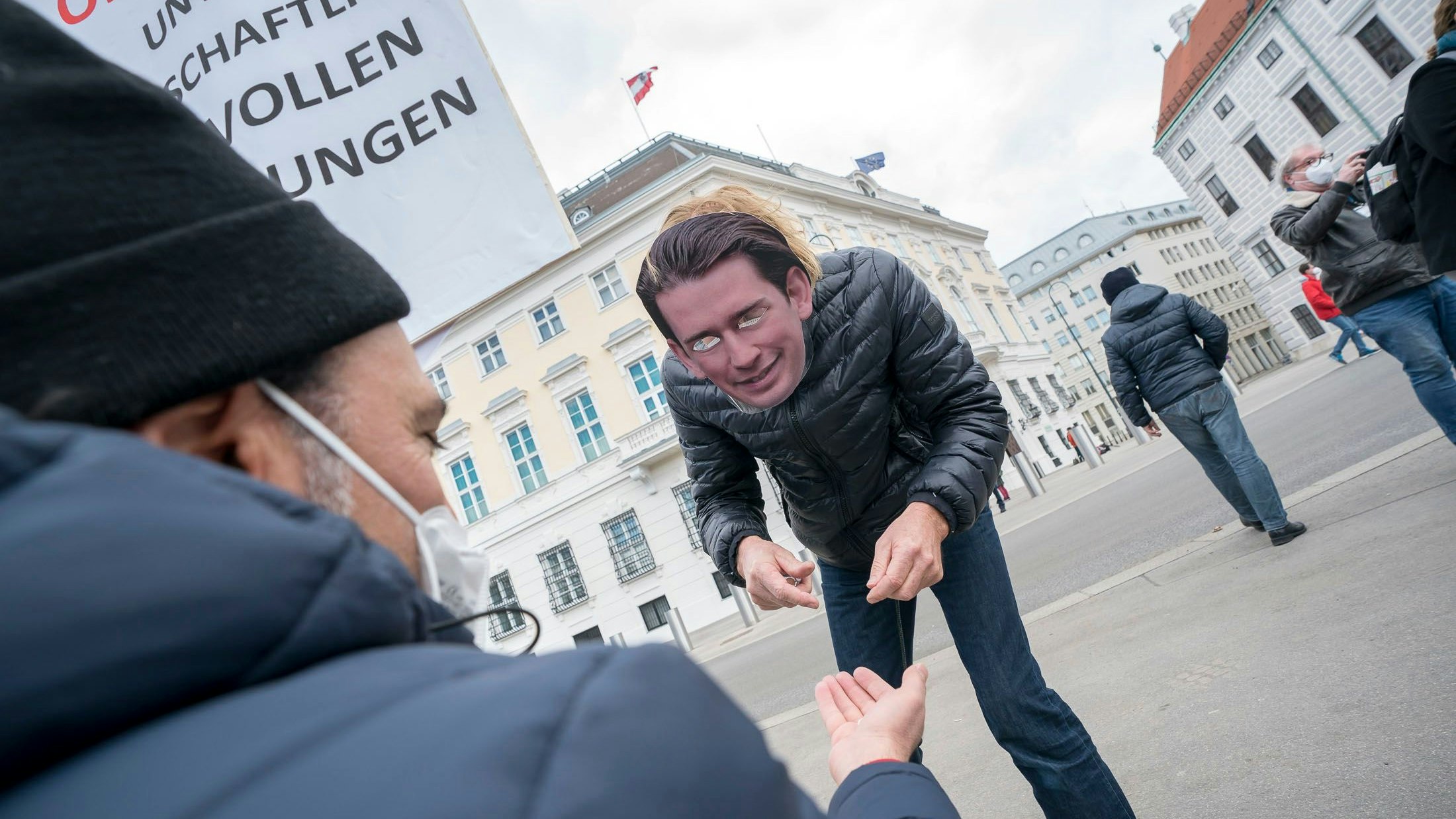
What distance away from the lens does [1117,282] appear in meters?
5.12

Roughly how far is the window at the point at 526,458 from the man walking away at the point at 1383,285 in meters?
22.7

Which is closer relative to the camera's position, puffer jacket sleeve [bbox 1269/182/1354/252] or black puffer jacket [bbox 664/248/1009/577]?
black puffer jacket [bbox 664/248/1009/577]

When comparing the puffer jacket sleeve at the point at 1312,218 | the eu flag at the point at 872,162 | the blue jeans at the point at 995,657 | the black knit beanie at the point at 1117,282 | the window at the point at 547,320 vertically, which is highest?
the eu flag at the point at 872,162

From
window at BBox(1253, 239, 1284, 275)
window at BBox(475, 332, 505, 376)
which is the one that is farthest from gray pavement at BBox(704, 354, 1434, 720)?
window at BBox(1253, 239, 1284, 275)

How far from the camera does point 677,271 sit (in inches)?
87.2

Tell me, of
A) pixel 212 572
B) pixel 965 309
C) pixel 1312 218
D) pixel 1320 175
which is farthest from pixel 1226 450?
pixel 965 309

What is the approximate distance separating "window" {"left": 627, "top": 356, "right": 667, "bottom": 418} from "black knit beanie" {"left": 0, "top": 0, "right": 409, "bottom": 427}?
22.8 metres

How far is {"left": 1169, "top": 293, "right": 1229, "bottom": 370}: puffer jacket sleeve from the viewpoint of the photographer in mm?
4641

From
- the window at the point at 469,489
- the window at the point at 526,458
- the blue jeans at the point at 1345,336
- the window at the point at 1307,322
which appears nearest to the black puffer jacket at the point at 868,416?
the blue jeans at the point at 1345,336

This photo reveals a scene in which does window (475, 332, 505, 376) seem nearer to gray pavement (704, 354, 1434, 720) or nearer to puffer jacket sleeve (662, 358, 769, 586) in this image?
gray pavement (704, 354, 1434, 720)

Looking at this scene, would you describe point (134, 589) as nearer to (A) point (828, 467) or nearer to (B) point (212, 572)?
(B) point (212, 572)

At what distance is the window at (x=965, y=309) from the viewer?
35250 mm

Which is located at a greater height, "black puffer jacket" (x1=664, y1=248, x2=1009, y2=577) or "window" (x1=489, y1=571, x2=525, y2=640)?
"window" (x1=489, y1=571, x2=525, y2=640)

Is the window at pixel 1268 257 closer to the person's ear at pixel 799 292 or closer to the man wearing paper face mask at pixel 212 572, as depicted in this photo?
the person's ear at pixel 799 292
